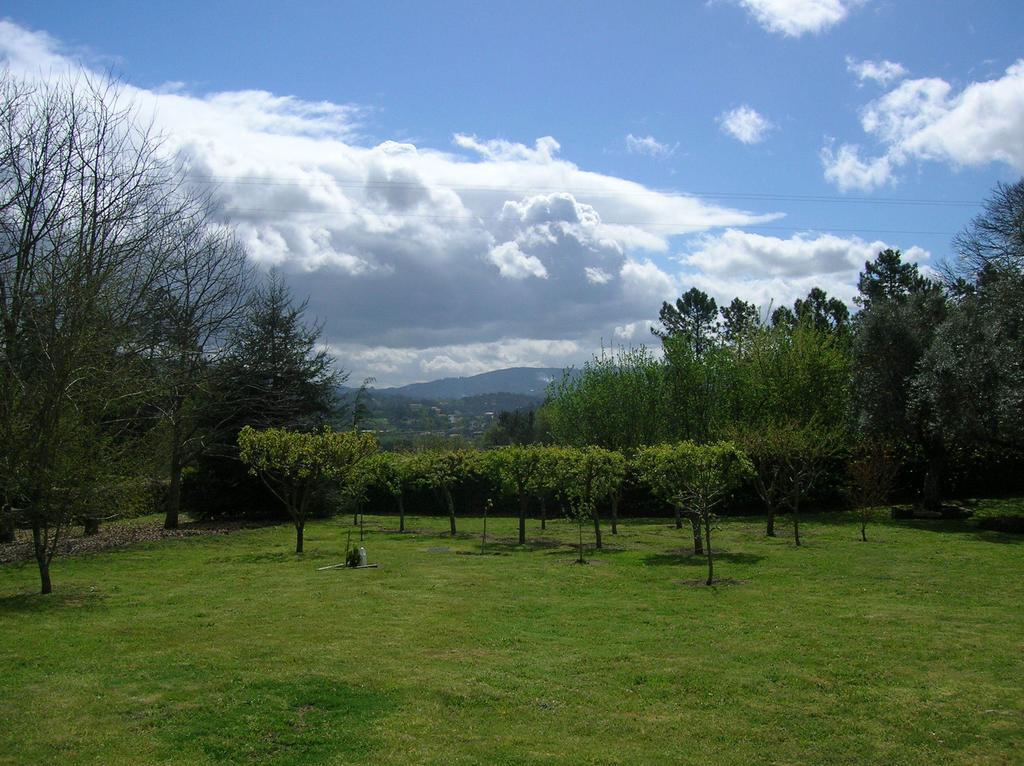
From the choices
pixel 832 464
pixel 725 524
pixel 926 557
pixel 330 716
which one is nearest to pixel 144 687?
pixel 330 716

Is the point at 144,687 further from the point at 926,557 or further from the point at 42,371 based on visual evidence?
the point at 926,557

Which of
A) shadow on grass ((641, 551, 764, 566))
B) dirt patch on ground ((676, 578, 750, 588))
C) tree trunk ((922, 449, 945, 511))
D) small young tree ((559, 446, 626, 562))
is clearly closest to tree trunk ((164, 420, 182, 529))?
small young tree ((559, 446, 626, 562))

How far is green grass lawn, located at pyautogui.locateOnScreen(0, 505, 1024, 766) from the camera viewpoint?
689 centimetres

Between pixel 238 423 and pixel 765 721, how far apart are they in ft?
89.6

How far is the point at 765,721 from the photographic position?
745 centimetres

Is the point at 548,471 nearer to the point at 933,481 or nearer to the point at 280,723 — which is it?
the point at 280,723

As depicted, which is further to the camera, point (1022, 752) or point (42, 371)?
point (42, 371)

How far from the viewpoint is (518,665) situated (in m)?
9.27

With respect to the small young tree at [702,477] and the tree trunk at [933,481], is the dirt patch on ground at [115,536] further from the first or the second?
the tree trunk at [933,481]

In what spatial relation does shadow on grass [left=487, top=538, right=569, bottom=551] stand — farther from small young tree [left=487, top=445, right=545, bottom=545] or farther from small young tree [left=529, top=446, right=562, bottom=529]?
small young tree [left=529, top=446, right=562, bottom=529]

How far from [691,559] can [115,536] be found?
59.9 ft

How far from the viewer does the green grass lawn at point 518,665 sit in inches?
271

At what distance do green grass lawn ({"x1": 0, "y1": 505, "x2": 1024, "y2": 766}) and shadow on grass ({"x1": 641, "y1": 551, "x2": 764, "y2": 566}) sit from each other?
1.01 m

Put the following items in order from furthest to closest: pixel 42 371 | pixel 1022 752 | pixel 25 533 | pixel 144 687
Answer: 1. pixel 25 533
2. pixel 42 371
3. pixel 144 687
4. pixel 1022 752
